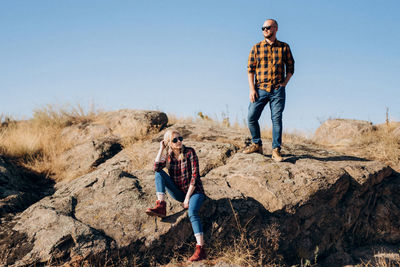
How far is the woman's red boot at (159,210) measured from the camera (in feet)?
13.9

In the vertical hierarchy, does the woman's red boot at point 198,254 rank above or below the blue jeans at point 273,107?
below

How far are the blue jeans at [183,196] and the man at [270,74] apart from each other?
2.31 metres

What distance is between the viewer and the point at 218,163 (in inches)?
261

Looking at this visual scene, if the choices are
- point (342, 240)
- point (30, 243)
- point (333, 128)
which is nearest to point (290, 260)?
point (342, 240)

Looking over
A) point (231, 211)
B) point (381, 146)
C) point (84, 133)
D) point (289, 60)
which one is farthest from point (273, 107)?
point (84, 133)

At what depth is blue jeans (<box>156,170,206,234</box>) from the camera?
4207 mm

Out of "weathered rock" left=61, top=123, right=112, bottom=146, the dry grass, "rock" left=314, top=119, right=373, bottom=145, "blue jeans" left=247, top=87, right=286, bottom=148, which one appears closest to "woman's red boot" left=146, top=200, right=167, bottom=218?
"blue jeans" left=247, top=87, right=286, bottom=148

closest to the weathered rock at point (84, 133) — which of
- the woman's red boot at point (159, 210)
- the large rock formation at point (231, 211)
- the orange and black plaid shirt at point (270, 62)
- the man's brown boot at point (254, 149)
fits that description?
the large rock formation at point (231, 211)

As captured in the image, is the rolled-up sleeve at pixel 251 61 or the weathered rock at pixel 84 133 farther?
the weathered rock at pixel 84 133

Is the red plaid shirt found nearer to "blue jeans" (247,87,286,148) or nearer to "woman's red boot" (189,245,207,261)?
"woman's red boot" (189,245,207,261)

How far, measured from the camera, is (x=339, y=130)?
41.8 ft

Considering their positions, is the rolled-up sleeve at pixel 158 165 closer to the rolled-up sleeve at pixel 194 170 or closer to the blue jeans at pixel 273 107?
the rolled-up sleeve at pixel 194 170

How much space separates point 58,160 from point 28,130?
9.18 ft

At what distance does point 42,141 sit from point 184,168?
6.66 m
